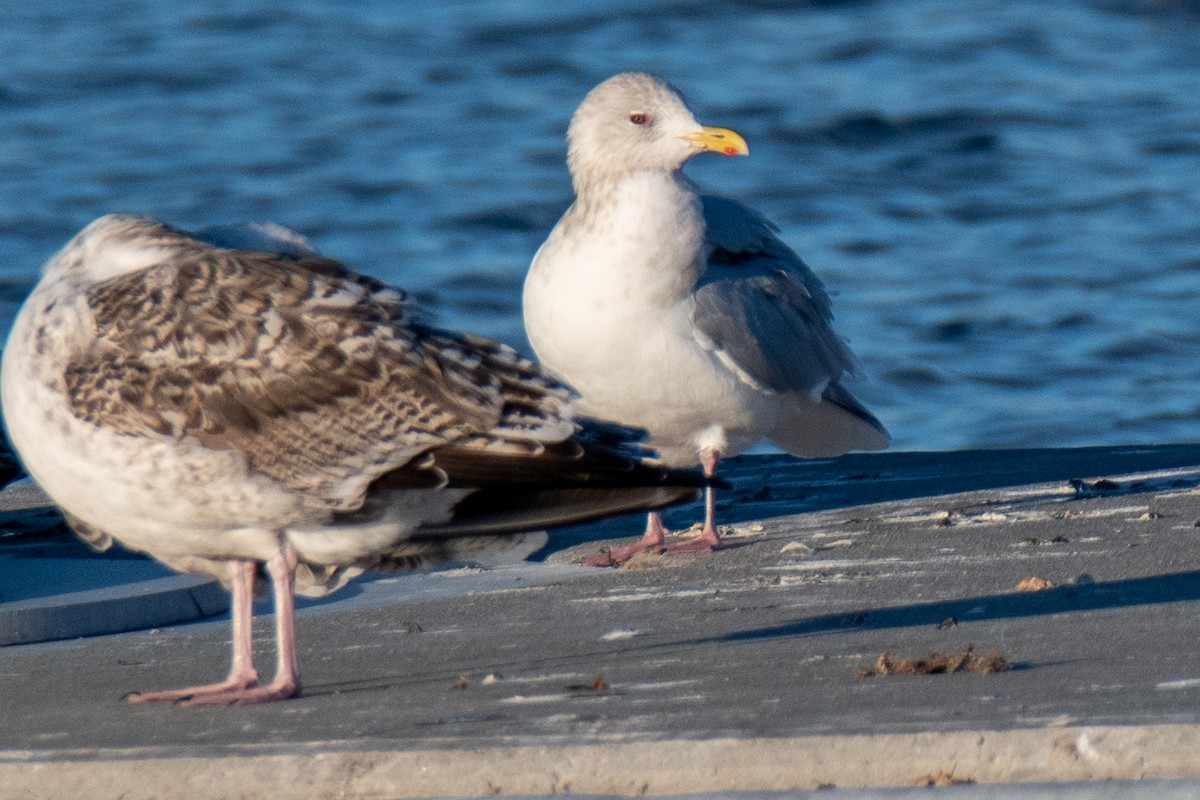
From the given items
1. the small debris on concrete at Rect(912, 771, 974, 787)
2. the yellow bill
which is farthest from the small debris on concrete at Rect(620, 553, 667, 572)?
the small debris on concrete at Rect(912, 771, 974, 787)

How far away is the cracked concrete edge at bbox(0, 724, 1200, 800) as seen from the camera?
3652 millimetres

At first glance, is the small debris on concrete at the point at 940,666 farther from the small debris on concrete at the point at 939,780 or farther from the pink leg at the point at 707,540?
the pink leg at the point at 707,540

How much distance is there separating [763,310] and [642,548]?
1240 mm

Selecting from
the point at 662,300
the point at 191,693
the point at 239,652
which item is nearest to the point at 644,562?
the point at 662,300

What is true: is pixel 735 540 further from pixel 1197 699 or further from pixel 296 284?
pixel 1197 699

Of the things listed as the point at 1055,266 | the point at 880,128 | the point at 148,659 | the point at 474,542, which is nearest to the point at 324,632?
the point at 148,659

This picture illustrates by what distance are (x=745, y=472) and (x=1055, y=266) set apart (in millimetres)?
9888

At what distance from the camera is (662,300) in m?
7.15

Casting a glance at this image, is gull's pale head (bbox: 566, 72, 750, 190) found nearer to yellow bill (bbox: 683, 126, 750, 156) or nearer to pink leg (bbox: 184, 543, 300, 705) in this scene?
yellow bill (bbox: 683, 126, 750, 156)

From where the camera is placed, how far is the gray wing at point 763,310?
24.4 feet

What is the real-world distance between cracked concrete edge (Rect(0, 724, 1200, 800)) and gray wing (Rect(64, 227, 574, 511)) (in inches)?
32.0

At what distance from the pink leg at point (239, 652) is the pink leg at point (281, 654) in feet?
0.07

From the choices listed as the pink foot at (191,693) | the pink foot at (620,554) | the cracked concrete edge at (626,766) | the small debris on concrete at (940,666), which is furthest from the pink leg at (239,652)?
the pink foot at (620,554)

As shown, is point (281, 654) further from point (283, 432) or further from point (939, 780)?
point (939, 780)
